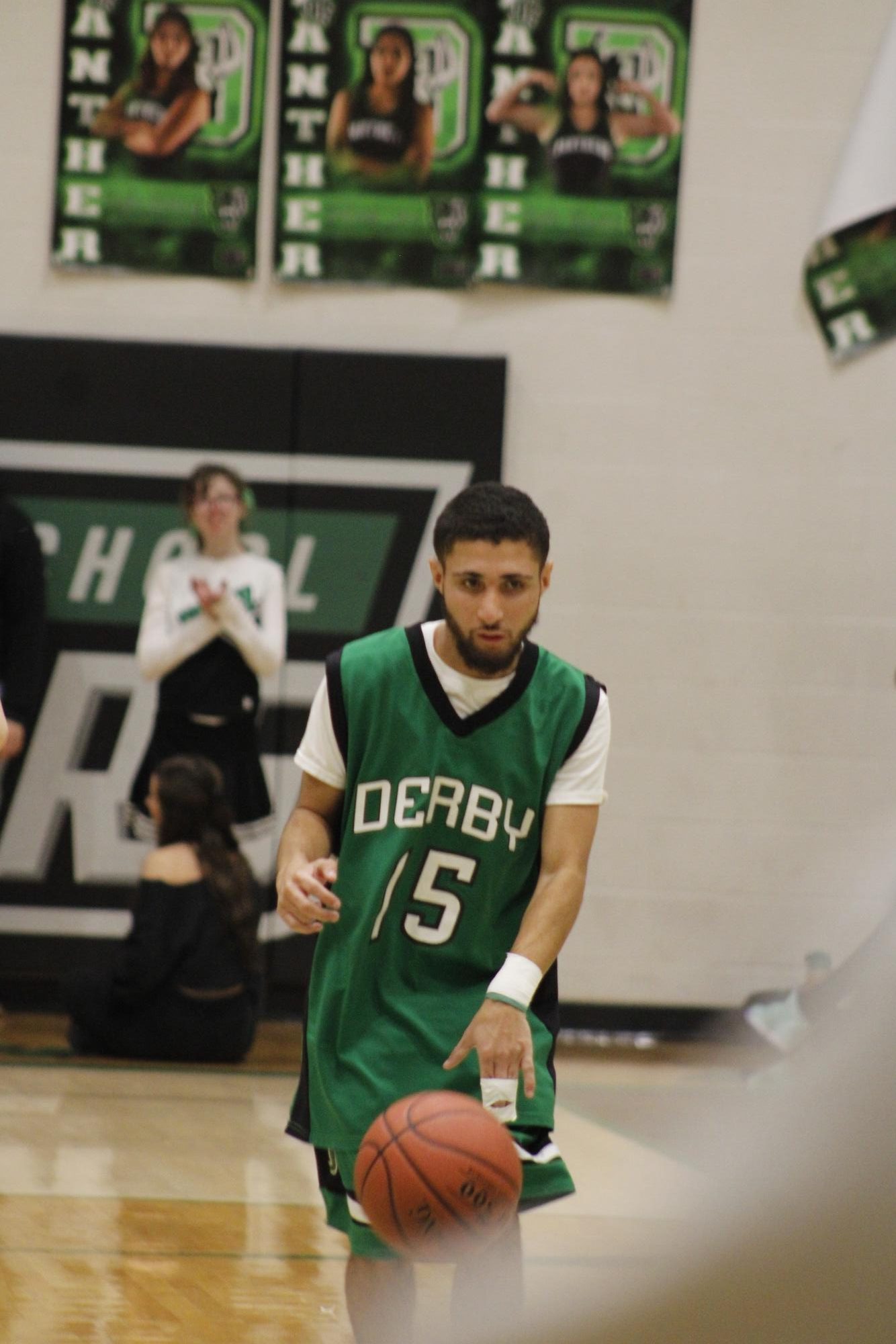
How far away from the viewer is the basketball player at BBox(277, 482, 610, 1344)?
3100 millimetres

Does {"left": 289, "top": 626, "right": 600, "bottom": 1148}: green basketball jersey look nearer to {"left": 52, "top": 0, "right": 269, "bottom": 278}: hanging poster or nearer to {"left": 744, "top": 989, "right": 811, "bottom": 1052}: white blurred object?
{"left": 744, "top": 989, "right": 811, "bottom": 1052}: white blurred object

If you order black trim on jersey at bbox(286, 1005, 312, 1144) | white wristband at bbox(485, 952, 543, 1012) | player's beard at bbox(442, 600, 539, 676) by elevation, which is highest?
player's beard at bbox(442, 600, 539, 676)

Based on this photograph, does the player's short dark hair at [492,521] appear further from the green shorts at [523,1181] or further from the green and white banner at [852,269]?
the green and white banner at [852,269]

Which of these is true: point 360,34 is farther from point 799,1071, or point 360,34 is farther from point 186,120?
point 799,1071

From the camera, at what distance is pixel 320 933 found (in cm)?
322

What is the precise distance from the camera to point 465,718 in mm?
3195

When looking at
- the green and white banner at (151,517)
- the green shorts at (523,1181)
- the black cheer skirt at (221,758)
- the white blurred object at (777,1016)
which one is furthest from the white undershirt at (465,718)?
the green and white banner at (151,517)

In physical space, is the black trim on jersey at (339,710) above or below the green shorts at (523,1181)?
above

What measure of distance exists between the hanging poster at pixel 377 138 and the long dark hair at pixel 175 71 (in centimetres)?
40

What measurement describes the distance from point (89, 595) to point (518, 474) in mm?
1971

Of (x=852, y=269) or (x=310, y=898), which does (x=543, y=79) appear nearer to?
(x=852, y=269)

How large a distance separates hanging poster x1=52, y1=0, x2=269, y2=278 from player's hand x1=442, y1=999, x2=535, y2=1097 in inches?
217

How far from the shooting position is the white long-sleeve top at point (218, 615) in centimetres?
702

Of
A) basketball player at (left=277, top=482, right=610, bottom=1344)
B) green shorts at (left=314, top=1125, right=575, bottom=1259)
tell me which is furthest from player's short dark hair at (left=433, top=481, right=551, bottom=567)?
green shorts at (left=314, top=1125, right=575, bottom=1259)
